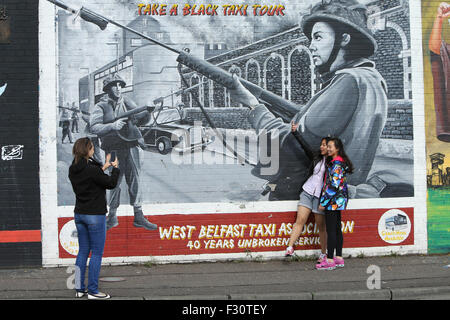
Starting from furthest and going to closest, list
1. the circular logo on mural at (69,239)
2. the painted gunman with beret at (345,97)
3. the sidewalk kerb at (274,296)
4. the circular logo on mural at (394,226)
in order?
1. the circular logo on mural at (394,226)
2. the painted gunman with beret at (345,97)
3. the circular logo on mural at (69,239)
4. the sidewalk kerb at (274,296)

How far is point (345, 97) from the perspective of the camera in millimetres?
8289

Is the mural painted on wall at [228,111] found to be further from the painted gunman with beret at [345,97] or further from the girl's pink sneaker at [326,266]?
the girl's pink sneaker at [326,266]

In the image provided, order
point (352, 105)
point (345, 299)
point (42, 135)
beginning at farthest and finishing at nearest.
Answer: point (352, 105) → point (42, 135) → point (345, 299)

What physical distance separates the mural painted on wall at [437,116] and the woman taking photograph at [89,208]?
5519 mm

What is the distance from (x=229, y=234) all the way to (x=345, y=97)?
3.04 metres

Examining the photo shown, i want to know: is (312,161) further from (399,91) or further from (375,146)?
(399,91)

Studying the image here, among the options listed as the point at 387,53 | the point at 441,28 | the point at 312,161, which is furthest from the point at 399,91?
the point at 312,161


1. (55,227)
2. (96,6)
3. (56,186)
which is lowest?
(55,227)

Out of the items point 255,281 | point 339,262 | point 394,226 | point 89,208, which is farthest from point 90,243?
point 394,226

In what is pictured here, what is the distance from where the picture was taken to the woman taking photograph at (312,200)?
781 cm

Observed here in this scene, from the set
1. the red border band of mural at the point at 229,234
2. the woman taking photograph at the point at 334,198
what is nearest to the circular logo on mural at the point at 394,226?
the red border band of mural at the point at 229,234

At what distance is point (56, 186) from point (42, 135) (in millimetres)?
835

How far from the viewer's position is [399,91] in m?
8.36
